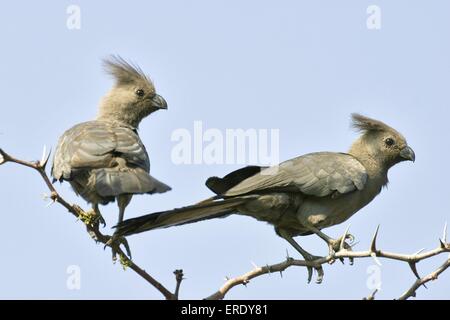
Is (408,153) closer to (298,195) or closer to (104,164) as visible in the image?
(298,195)

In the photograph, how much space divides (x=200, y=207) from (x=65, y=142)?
1.67 m

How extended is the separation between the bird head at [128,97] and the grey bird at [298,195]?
2356 mm

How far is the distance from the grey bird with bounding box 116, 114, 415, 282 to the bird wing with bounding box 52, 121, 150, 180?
83 cm

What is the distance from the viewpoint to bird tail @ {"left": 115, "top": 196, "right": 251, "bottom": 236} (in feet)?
24.3

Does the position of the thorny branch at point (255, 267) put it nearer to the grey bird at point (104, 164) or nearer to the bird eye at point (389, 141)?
the grey bird at point (104, 164)

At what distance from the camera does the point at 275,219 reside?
8945 mm

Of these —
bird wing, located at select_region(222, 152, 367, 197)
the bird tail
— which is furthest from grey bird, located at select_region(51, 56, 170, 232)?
bird wing, located at select_region(222, 152, 367, 197)

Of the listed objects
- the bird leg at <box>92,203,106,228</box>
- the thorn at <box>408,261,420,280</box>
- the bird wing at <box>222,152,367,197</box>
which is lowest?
the thorn at <box>408,261,420,280</box>

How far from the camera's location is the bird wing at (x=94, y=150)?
8.20 meters

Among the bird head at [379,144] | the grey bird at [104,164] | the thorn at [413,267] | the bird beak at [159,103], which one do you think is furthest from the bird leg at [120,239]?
the bird head at [379,144]

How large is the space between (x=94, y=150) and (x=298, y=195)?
221 centimetres

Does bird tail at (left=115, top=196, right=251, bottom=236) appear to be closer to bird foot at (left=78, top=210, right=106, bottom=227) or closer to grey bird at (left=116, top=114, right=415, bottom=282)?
grey bird at (left=116, top=114, right=415, bottom=282)
